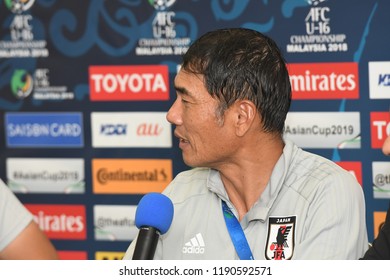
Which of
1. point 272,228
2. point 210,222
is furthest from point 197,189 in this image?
point 272,228

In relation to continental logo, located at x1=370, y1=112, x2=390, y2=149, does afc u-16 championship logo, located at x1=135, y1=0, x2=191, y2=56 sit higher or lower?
higher

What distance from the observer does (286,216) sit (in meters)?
2.27

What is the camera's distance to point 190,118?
2389 mm

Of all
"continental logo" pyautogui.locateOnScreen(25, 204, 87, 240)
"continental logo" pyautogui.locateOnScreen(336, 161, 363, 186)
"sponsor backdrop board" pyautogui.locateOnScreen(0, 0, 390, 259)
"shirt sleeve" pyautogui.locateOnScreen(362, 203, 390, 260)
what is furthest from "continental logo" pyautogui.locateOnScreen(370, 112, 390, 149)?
"continental logo" pyautogui.locateOnScreen(25, 204, 87, 240)

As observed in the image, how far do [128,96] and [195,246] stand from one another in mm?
1402

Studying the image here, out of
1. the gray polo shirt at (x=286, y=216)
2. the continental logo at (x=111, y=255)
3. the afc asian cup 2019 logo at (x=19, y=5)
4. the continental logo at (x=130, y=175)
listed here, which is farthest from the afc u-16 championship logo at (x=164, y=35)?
the gray polo shirt at (x=286, y=216)

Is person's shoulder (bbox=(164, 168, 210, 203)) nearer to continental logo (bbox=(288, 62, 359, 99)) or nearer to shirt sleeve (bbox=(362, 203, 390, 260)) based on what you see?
shirt sleeve (bbox=(362, 203, 390, 260))

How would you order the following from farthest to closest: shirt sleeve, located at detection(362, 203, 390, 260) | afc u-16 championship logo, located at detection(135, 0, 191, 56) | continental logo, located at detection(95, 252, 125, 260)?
continental logo, located at detection(95, 252, 125, 260) < afc u-16 championship logo, located at detection(135, 0, 191, 56) < shirt sleeve, located at detection(362, 203, 390, 260)

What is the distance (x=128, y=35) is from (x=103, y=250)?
105 cm

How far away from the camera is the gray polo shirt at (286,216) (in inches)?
85.1

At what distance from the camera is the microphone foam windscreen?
5.91ft

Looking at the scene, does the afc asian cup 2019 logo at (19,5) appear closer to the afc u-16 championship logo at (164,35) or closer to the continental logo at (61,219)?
the afc u-16 championship logo at (164,35)

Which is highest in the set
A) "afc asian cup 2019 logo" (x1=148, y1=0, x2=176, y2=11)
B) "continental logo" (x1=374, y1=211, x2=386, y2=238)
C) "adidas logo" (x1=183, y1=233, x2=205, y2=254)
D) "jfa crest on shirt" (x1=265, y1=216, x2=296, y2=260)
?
"afc asian cup 2019 logo" (x1=148, y1=0, x2=176, y2=11)

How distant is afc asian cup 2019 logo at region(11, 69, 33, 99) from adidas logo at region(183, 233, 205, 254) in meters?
1.71
